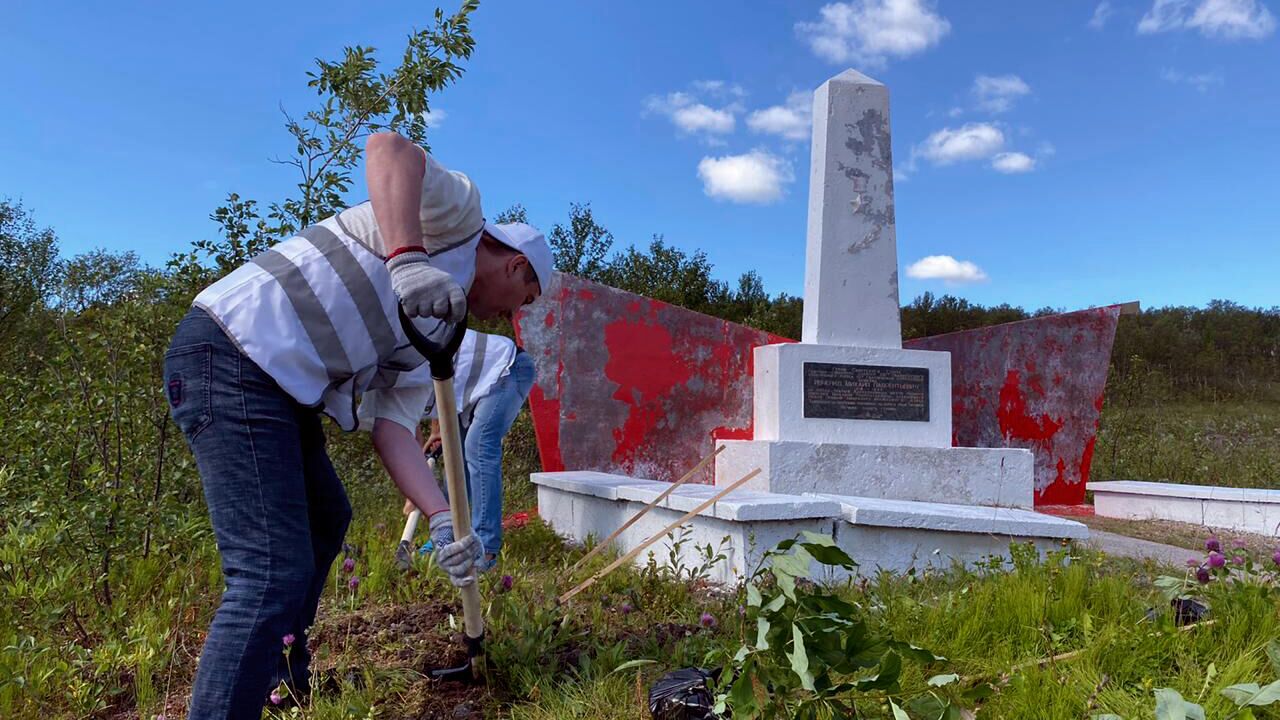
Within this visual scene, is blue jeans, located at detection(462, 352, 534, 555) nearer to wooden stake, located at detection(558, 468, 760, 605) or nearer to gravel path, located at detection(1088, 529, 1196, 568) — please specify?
wooden stake, located at detection(558, 468, 760, 605)

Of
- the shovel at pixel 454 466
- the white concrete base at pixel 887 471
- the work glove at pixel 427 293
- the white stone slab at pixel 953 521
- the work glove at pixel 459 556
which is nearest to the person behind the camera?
the work glove at pixel 427 293

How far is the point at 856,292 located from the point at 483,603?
477 centimetres

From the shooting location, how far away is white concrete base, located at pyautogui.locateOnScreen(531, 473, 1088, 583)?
12.2 feet

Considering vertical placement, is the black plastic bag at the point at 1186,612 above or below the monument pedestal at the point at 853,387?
below

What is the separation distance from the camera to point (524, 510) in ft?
21.8

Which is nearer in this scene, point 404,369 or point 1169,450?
point 404,369

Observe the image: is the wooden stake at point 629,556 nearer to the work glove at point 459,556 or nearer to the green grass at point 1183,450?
the work glove at point 459,556

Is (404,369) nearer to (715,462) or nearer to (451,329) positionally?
(451,329)

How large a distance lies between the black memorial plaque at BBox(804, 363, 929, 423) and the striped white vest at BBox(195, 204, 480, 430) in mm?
4906

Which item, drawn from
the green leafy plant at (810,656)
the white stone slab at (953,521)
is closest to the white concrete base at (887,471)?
the white stone slab at (953,521)

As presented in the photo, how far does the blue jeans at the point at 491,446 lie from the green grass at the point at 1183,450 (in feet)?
25.9

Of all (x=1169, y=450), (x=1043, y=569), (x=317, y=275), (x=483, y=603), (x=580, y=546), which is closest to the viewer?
(x=317, y=275)

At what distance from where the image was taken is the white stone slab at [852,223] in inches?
269

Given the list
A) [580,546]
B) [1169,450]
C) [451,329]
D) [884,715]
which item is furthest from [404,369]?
[1169,450]
